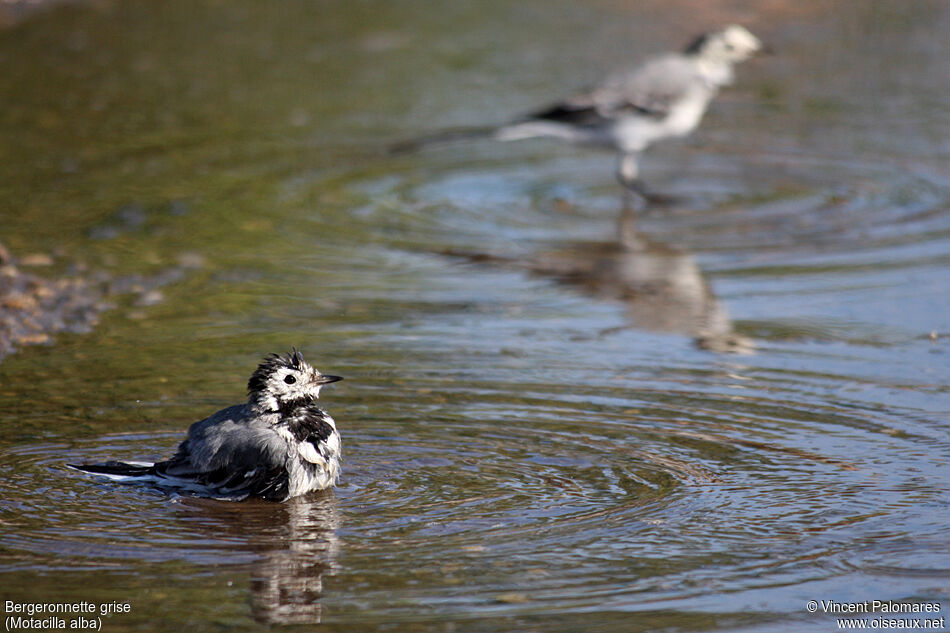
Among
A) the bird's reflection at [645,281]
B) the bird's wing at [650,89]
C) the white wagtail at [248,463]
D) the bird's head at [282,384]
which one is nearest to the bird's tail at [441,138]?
the bird's wing at [650,89]

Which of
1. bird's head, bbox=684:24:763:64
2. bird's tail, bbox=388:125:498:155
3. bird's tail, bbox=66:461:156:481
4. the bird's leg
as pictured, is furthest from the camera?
bird's head, bbox=684:24:763:64

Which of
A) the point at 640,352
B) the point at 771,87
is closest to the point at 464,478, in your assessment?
the point at 640,352

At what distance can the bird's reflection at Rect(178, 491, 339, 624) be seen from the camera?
5090 mm

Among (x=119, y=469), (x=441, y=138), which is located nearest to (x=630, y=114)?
(x=441, y=138)

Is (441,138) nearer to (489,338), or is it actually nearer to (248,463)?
(489,338)

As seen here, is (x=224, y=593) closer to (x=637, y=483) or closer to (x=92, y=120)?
(x=637, y=483)

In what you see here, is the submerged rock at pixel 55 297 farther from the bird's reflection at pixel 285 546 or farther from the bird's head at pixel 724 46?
the bird's head at pixel 724 46

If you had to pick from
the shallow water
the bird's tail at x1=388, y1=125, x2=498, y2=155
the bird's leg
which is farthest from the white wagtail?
the bird's tail at x1=388, y1=125, x2=498, y2=155

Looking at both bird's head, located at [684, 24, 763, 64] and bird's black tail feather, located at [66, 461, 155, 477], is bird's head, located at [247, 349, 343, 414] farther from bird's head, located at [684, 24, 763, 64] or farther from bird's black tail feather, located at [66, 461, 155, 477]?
bird's head, located at [684, 24, 763, 64]

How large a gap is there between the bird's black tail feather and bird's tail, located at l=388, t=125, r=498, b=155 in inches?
263

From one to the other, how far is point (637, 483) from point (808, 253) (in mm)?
4486

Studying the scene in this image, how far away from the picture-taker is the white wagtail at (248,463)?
245 inches

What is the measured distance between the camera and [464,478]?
6.26 metres

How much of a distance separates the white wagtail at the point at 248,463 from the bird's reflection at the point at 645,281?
278 centimetres
